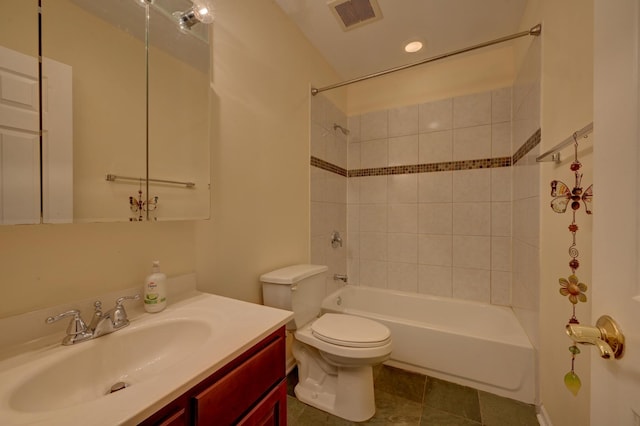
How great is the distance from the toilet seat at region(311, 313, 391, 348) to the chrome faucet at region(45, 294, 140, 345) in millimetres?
922

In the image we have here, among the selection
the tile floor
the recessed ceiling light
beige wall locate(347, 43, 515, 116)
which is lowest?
the tile floor

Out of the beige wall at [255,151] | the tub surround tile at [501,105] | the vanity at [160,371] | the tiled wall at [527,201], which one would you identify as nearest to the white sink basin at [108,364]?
the vanity at [160,371]

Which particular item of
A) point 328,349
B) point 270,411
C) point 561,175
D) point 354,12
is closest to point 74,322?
point 270,411

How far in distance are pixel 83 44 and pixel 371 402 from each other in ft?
6.48

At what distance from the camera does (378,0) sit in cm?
156

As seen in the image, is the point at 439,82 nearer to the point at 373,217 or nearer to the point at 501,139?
the point at 501,139

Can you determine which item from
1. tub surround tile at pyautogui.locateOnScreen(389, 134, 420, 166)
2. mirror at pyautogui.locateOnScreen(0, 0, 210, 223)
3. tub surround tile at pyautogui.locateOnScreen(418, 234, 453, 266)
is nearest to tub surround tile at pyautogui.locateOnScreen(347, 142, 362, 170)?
tub surround tile at pyautogui.locateOnScreen(389, 134, 420, 166)

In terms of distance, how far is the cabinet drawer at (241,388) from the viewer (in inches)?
23.6

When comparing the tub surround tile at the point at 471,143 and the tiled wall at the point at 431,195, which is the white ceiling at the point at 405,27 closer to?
the tiled wall at the point at 431,195

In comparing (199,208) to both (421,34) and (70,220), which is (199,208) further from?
(421,34)

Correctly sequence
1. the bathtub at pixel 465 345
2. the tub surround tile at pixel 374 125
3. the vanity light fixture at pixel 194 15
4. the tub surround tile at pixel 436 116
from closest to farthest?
the vanity light fixture at pixel 194 15 → the bathtub at pixel 465 345 → the tub surround tile at pixel 436 116 → the tub surround tile at pixel 374 125

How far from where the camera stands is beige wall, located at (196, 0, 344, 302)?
1.25 m

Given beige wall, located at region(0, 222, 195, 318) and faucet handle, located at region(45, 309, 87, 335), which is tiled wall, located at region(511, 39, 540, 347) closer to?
beige wall, located at region(0, 222, 195, 318)

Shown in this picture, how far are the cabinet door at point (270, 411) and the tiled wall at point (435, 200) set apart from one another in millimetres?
1759
